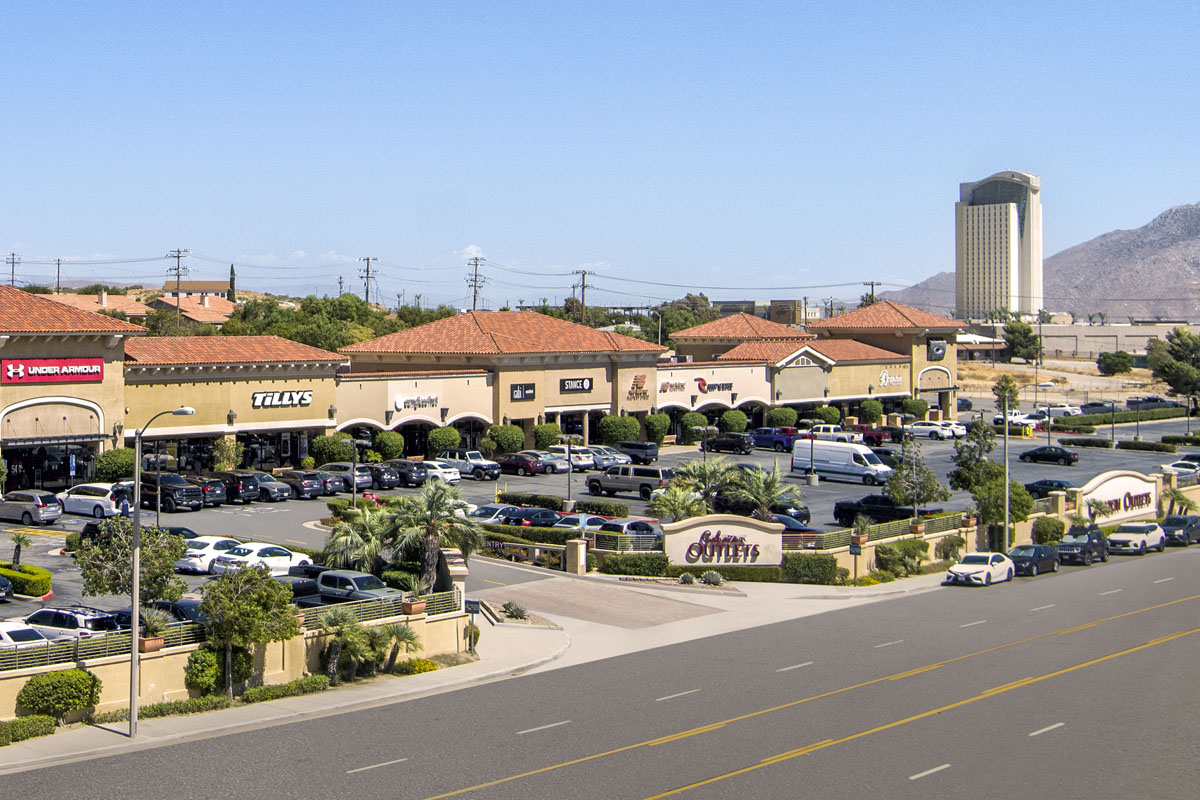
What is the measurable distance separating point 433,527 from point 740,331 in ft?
213

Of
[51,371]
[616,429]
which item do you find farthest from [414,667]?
[616,429]

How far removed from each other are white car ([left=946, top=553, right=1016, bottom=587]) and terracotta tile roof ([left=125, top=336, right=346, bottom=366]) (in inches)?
1339

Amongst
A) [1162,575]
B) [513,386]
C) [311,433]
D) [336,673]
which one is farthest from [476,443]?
[336,673]

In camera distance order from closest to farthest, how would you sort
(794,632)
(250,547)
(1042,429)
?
(794,632), (250,547), (1042,429)

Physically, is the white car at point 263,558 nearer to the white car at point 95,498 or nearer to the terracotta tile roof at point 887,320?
the white car at point 95,498

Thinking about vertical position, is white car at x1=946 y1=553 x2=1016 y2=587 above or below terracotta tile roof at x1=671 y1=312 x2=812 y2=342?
below

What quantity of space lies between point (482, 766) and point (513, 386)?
52401mm

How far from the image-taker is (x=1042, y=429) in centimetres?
9769

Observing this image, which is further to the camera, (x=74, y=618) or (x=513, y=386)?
(x=513, y=386)

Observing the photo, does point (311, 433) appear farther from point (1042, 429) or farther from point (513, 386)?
point (1042, 429)

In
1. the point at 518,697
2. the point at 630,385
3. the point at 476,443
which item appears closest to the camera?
the point at 518,697

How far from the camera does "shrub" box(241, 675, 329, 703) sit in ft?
96.1

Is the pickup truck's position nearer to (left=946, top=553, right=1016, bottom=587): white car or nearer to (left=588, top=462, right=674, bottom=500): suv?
(left=946, top=553, right=1016, bottom=587): white car

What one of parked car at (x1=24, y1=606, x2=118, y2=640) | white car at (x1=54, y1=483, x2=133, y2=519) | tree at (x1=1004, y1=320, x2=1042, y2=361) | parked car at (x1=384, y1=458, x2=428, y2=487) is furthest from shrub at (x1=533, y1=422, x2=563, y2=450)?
tree at (x1=1004, y1=320, x2=1042, y2=361)
